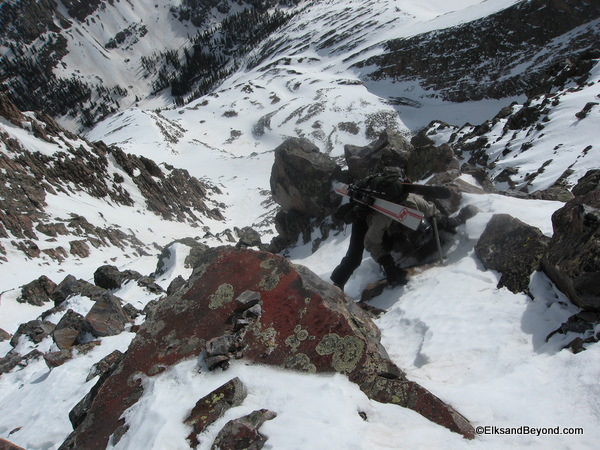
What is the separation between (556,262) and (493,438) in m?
2.64

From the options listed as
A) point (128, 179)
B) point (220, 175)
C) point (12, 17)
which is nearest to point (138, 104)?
point (12, 17)

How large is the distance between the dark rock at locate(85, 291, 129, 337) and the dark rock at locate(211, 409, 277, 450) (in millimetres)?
5570

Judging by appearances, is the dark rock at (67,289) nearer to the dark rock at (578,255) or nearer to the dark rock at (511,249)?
the dark rock at (511,249)

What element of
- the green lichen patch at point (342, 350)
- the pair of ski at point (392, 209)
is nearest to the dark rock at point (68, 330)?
the green lichen patch at point (342, 350)

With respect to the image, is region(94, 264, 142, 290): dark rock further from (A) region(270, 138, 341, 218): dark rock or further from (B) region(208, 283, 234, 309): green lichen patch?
(B) region(208, 283, 234, 309): green lichen patch

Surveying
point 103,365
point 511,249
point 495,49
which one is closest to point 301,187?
point 511,249

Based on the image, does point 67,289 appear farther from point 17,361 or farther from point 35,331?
point 17,361

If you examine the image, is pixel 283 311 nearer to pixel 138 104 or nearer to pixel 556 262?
pixel 556 262

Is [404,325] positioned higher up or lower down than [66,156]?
lower down

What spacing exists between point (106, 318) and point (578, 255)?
850cm

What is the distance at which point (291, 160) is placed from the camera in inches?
620

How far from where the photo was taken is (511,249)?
5.54 meters

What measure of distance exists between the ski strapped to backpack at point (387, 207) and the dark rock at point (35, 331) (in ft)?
26.7

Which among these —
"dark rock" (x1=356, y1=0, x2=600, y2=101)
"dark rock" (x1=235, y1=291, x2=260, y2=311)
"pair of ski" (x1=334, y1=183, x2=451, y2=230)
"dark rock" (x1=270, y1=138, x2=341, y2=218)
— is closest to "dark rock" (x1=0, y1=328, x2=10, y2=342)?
"dark rock" (x1=235, y1=291, x2=260, y2=311)
